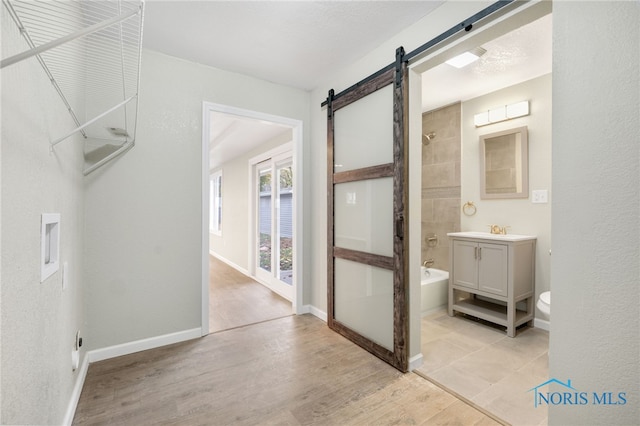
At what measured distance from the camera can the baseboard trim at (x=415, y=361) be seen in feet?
6.95

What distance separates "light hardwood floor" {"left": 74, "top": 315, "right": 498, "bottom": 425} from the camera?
5.39 feet

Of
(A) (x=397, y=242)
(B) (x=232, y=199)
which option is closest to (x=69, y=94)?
(A) (x=397, y=242)

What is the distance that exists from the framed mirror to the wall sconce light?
14cm

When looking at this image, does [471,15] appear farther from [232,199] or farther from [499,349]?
[232,199]

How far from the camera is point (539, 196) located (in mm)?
2916

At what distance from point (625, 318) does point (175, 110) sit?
316 cm

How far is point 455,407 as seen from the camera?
1.72m

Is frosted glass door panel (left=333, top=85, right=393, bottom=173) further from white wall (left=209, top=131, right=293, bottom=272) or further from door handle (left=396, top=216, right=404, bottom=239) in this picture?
→ white wall (left=209, top=131, right=293, bottom=272)

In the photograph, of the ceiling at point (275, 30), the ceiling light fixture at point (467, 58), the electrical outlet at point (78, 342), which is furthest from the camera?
the ceiling light fixture at point (467, 58)

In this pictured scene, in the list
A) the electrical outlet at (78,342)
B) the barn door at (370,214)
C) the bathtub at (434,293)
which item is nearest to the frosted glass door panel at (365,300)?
the barn door at (370,214)

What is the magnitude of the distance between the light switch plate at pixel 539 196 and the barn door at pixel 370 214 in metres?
1.80

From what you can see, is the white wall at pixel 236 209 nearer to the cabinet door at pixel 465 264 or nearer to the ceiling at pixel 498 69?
the ceiling at pixel 498 69

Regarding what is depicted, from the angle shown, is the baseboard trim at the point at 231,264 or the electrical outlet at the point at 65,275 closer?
the electrical outlet at the point at 65,275

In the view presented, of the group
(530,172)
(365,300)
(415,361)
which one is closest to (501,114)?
(530,172)
